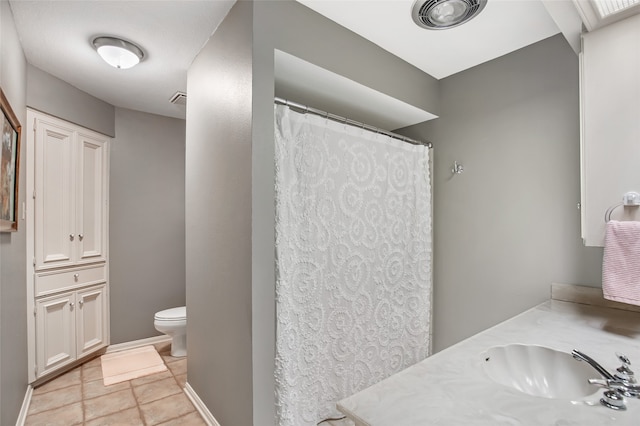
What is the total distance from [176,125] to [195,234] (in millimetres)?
1855

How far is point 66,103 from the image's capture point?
8.54 ft

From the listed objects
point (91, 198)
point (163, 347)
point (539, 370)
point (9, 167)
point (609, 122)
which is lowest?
point (163, 347)

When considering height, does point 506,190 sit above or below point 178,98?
below

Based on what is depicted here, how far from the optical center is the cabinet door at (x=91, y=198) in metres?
2.77

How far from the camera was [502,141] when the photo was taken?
7.12 ft

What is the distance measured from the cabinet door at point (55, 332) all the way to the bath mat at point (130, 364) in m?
0.31

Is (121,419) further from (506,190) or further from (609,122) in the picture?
(609,122)

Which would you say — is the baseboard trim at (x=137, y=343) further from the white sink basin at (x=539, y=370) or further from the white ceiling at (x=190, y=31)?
the white sink basin at (x=539, y=370)

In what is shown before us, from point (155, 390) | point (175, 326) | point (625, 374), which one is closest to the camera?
point (625, 374)

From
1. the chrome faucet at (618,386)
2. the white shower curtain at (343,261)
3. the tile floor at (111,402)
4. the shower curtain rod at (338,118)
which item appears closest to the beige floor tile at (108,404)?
the tile floor at (111,402)

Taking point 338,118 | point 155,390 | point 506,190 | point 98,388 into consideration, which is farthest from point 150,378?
Answer: point 506,190

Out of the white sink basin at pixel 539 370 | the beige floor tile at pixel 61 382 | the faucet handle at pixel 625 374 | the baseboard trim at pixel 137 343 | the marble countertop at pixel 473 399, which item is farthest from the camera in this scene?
the baseboard trim at pixel 137 343

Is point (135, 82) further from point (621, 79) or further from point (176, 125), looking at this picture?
point (621, 79)

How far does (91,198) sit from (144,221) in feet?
1.72
